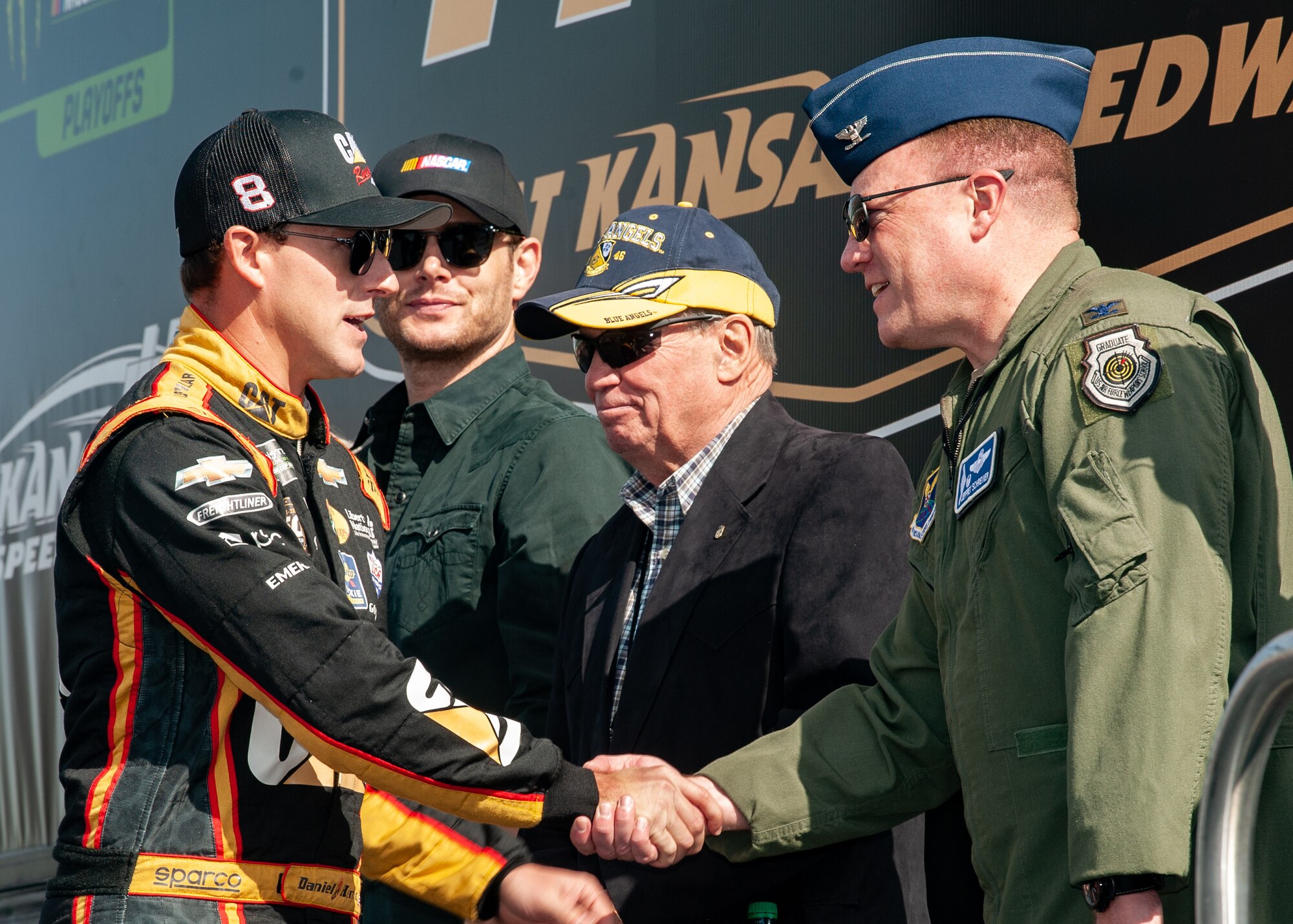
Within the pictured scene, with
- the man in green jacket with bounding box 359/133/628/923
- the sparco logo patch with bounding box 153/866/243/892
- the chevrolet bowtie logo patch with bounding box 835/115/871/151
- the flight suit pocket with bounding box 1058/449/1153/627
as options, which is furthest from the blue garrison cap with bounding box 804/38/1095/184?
the sparco logo patch with bounding box 153/866/243/892

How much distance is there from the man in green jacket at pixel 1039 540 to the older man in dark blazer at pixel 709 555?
3.5 inches

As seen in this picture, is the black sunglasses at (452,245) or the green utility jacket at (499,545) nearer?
the green utility jacket at (499,545)

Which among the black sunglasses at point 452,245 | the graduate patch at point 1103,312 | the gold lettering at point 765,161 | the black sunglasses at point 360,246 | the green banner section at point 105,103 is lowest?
the graduate patch at point 1103,312

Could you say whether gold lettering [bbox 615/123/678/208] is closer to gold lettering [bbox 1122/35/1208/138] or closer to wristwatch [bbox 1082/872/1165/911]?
gold lettering [bbox 1122/35/1208/138]

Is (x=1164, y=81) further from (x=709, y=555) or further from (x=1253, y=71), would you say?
(x=709, y=555)

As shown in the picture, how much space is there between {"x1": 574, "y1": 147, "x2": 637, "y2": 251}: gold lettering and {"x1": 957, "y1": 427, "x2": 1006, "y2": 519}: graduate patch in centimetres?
156

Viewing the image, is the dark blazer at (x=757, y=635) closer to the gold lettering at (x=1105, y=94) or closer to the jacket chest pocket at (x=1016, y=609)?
the jacket chest pocket at (x=1016, y=609)

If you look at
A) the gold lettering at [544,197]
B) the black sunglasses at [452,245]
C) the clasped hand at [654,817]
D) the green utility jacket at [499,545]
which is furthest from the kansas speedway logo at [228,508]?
the gold lettering at [544,197]

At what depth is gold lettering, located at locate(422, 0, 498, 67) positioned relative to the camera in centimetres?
343

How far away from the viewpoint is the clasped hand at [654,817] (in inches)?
79.3

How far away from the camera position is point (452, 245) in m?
2.94

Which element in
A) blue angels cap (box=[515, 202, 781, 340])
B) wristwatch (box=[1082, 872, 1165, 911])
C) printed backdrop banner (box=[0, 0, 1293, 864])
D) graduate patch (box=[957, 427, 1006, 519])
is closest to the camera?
wristwatch (box=[1082, 872, 1165, 911])

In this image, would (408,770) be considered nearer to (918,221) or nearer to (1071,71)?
(918,221)

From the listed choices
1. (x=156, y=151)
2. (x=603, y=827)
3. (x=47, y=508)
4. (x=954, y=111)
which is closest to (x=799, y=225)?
(x=954, y=111)
